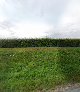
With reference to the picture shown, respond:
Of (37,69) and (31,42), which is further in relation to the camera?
(31,42)

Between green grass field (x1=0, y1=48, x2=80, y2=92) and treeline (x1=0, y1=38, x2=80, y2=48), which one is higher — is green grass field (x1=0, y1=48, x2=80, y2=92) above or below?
below

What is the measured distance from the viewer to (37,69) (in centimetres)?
1184

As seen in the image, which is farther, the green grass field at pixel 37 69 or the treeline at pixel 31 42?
the treeline at pixel 31 42

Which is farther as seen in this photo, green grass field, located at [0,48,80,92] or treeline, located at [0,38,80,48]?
treeline, located at [0,38,80,48]

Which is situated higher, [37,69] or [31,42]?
[31,42]

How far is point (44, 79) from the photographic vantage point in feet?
34.8

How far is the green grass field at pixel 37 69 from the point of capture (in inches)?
387

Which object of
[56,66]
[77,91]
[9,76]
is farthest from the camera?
[56,66]

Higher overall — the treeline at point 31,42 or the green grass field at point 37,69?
the treeline at point 31,42

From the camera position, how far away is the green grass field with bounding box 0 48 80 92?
983 centimetres

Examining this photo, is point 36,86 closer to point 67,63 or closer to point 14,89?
point 14,89

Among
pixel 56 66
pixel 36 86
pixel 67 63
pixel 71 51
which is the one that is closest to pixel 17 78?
pixel 36 86

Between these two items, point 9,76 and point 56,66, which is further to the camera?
point 56,66

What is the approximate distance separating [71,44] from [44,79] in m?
9.54
